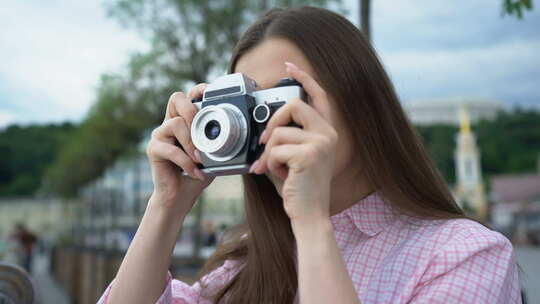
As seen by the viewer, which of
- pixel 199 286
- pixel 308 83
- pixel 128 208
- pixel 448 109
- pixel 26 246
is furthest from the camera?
pixel 448 109

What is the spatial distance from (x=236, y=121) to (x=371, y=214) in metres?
0.46

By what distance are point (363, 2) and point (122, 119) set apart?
32.2 ft

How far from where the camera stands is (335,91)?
1295mm

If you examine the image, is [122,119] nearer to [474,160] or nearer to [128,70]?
[128,70]

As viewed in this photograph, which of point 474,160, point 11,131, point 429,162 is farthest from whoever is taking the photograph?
point 474,160

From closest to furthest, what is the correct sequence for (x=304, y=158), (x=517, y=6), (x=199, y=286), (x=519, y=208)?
(x=304, y=158)
(x=199, y=286)
(x=517, y=6)
(x=519, y=208)

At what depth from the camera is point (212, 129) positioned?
1.25m

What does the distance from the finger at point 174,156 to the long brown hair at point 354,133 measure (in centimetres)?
37

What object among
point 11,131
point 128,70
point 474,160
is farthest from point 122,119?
point 474,160

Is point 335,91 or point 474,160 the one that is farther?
point 474,160

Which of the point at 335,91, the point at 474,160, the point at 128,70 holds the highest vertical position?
the point at 128,70

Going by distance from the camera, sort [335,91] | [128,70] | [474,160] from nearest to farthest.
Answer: [335,91] → [128,70] → [474,160]

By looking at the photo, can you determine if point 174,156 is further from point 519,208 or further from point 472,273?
point 519,208

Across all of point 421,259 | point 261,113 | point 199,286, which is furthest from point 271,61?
point 199,286
